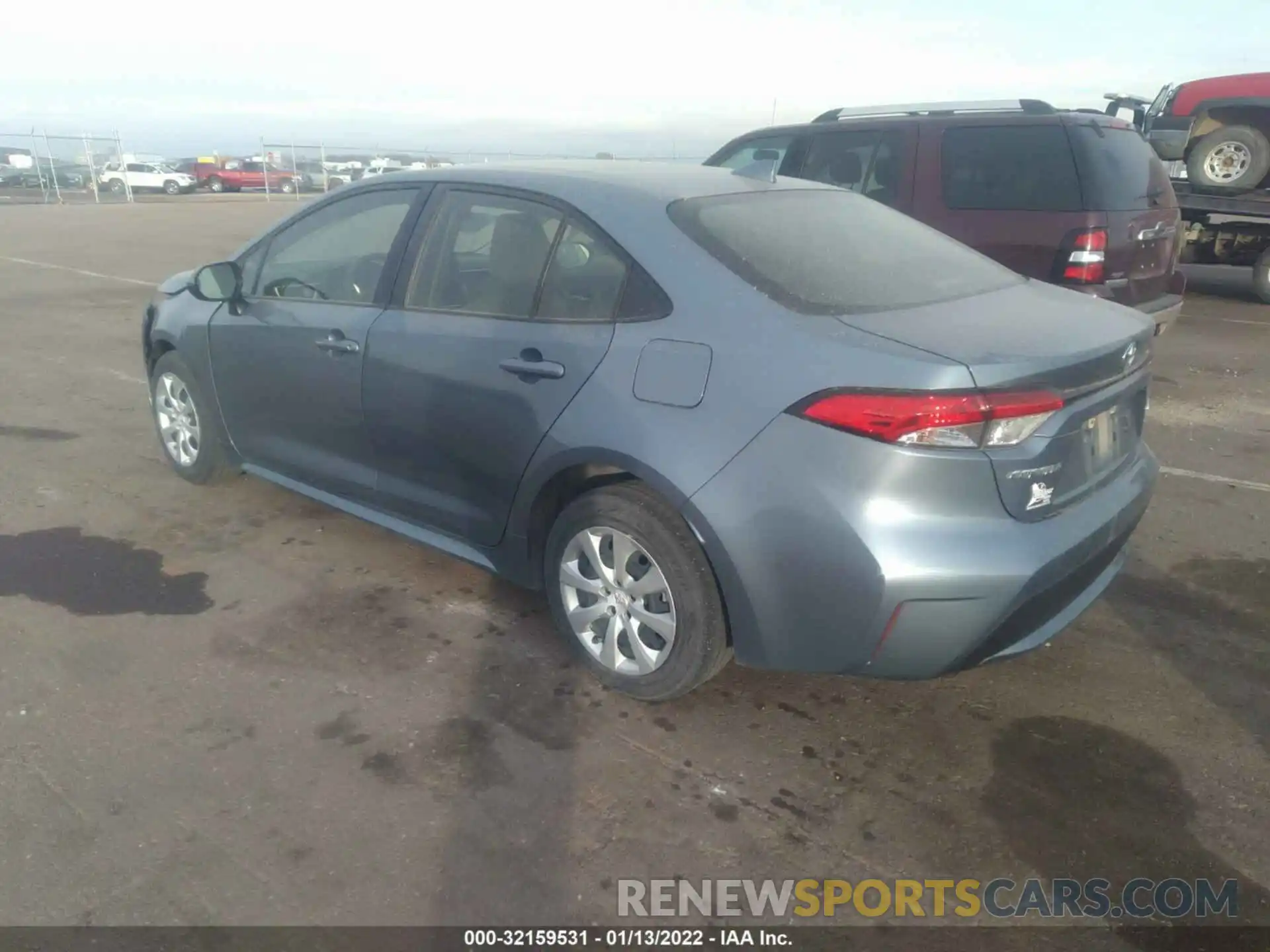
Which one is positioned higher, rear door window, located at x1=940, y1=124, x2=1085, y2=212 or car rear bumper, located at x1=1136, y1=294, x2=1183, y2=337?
rear door window, located at x1=940, y1=124, x2=1085, y2=212

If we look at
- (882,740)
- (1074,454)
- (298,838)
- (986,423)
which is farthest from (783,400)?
(298,838)

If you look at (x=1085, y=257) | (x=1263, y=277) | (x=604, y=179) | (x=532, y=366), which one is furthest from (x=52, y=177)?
(x=532, y=366)

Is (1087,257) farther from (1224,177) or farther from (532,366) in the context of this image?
(1224,177)

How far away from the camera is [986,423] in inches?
101

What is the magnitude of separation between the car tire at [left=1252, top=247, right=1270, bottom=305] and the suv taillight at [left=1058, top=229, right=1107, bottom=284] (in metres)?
6.23

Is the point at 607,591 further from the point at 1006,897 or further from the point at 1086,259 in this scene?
the point at 1086,259

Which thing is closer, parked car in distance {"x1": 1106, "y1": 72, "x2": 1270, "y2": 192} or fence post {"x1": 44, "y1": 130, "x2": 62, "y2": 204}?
parked car in distance {"x1": 1106, "y1": 72, "x2": 1270, "y2": 192}

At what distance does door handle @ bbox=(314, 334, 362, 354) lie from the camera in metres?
3.81

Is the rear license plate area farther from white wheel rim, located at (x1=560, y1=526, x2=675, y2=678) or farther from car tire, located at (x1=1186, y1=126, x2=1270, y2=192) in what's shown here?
car tire, located at (x1=1186, y1=126, x2=1270, y2=192)

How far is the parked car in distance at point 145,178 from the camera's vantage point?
110ft

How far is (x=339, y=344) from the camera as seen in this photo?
385 centimetres

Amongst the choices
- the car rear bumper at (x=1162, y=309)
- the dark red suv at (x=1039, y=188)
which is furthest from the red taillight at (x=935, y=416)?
the car rear bumper at (x=1162, y=309)

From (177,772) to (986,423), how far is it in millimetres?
2421

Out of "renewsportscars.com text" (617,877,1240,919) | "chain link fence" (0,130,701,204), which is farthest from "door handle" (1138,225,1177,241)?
"chain link fence" (0,130,701,204)
